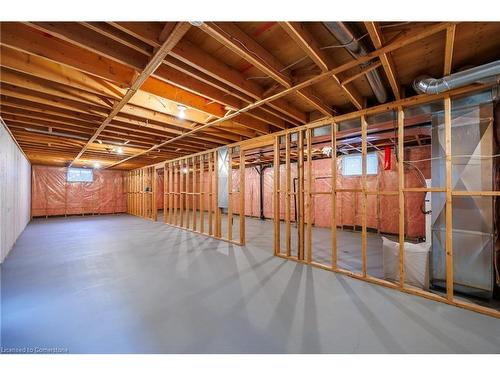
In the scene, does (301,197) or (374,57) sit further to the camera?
(301,197)

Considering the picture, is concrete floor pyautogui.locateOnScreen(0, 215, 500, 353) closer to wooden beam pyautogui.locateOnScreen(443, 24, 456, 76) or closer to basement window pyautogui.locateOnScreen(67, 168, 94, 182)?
wooden beam pyautogui.locateOnScreen(443, 24, 456, 76)

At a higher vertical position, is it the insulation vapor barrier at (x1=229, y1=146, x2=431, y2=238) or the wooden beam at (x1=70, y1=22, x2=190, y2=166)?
the wooden beam at (x1=70, y1=22, x2=190, y2=166)

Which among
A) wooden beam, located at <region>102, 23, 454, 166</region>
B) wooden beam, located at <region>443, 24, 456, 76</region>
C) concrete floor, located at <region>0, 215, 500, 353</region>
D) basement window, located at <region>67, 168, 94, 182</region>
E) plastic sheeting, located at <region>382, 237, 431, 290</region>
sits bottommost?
concrete floor, located at <region>0, 215, 500, 353</region>

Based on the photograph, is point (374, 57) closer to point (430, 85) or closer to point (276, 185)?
point (430, 85)

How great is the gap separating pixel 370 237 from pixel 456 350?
412cm

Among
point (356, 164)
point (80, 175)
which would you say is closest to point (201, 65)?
point (356, 164)

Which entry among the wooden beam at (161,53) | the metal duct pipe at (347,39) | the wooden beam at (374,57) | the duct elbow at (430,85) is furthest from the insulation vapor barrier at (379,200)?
the wooden beam at (161,53)

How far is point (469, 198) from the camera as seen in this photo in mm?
2324

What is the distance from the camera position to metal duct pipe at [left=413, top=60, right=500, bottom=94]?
71.0 inches

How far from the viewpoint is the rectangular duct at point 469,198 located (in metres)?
2.22

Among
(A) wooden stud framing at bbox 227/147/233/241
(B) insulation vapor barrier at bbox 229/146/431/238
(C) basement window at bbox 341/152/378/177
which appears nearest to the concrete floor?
(A) wooden stud framing at bbox 227/147/233/241

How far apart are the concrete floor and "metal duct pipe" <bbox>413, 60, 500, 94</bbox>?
2189mm

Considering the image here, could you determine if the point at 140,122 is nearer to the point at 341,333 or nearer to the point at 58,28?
the point at 58,28

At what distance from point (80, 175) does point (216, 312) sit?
36.3 ft
